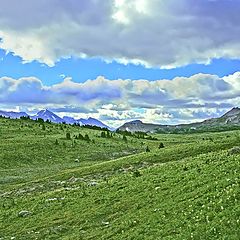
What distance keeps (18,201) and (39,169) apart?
24628 millimetres

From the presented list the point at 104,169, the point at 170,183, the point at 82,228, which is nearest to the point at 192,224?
the point at 82,228

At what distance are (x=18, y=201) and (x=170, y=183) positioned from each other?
40.3 ft

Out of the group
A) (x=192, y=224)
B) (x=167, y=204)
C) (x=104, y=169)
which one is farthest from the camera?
(x=104, y=169)

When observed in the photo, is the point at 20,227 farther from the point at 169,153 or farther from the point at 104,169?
the point at 169,153

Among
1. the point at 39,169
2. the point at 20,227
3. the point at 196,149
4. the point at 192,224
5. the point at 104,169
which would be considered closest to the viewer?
the point at 192,224

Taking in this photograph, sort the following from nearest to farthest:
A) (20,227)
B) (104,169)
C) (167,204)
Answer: (167,204) < (20,227) < (104,169)

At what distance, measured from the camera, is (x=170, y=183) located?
86.3 feet

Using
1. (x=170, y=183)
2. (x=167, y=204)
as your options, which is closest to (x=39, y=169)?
(x=170, y=183)

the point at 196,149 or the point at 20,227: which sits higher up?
the point at 196,149

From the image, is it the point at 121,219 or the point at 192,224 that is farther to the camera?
the point at 121,219

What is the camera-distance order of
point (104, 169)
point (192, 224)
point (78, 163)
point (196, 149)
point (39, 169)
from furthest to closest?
point (78, 163), point (39, 169), point (196, 149), point (104, 169), point (192, 224)

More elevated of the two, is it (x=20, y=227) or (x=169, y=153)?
(x=169, y=153)

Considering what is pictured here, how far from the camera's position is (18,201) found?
3291 centimetres

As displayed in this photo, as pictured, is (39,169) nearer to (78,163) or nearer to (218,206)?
(78,163)
